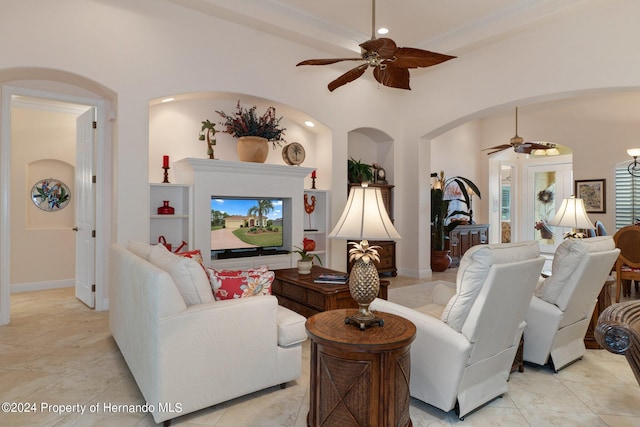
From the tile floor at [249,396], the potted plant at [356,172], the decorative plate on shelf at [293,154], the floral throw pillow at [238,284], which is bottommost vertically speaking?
the tile floor at [249,396]

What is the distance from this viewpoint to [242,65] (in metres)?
4.80

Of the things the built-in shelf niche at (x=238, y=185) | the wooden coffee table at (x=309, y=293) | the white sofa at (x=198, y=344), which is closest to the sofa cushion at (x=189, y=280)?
the white sofa at (x=198, y=344)

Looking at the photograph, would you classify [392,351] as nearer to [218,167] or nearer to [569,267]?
[569,267]

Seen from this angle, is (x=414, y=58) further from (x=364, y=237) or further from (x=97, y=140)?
(x=97, y=140)

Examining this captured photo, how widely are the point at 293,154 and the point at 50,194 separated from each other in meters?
3.89

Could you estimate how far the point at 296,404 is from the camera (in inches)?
93.4

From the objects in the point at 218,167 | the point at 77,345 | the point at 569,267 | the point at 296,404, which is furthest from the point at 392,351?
the point at 218,167

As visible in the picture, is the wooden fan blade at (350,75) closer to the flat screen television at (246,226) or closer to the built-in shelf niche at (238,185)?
the built-in shelf niche at (238,185)

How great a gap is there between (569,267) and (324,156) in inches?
155

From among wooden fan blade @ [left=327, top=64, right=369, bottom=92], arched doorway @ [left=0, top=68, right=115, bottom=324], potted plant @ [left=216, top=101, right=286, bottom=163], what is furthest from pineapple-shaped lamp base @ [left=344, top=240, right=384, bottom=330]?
arched doorway @ [left=0, top=68, right=115, bottom=324]

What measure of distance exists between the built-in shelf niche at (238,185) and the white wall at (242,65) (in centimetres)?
57

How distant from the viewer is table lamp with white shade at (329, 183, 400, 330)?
205cm

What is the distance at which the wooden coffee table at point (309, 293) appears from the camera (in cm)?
319

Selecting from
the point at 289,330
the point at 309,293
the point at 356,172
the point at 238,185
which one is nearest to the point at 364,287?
the point at 289,330
